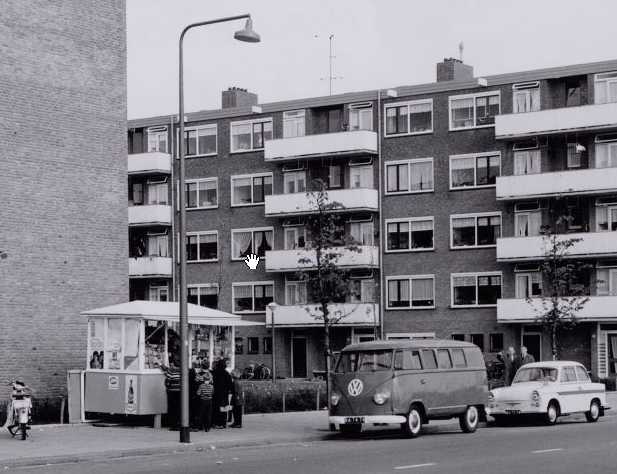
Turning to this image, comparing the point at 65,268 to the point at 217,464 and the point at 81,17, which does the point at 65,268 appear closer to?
the point at 81,17

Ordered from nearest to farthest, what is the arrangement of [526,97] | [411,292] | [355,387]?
[355,387], [526,97], [411,292]

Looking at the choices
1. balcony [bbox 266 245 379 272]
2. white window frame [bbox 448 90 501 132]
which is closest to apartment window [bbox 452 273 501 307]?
balcony [bbox 266 245 379 272]

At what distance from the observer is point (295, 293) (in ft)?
226

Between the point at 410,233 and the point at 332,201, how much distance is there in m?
4.47

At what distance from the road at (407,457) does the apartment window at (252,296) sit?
40874 millimetres

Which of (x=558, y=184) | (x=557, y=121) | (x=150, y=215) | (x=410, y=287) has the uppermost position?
(x=557, y=121)

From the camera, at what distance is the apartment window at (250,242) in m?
70.1

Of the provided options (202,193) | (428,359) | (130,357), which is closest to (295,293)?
(202,193)

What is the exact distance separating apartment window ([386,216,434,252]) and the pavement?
108 ft

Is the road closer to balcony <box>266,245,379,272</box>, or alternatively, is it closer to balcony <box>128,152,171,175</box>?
balcony <box>266,245,379,272</box>

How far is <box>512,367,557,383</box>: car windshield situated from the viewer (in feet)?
108

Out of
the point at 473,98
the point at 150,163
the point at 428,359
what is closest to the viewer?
the point at 428,359

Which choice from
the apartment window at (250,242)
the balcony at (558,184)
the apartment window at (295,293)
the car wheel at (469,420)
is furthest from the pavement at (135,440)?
the apartment window at (250,242)

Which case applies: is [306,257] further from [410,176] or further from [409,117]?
[409,117]
